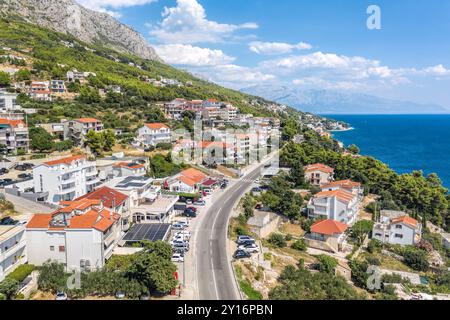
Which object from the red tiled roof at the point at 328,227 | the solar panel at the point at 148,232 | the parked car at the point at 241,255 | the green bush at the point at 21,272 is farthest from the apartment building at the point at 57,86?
the parked car at the point at 241,255

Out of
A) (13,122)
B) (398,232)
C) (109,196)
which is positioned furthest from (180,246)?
(13,122)

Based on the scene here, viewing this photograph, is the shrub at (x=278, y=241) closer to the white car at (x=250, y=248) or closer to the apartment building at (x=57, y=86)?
the white car at (x=250, y=248)

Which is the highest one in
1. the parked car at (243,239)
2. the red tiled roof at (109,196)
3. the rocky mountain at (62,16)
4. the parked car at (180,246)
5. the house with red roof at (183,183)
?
the rocky mountain at (62,16)

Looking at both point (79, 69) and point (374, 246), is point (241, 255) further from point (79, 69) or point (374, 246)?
point (79, 69)

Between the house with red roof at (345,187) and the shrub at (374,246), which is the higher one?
the house with red roof at (345,187)

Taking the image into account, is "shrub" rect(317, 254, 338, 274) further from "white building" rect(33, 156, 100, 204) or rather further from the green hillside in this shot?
the green hillside

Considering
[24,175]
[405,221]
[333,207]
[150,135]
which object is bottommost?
[405,221]
